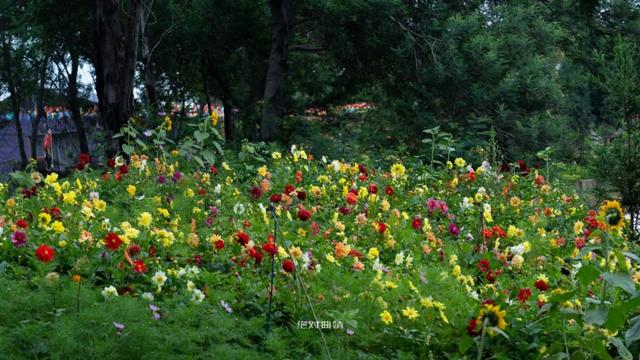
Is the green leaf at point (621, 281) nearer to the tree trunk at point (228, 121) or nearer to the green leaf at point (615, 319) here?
the green leaf at point (615, 319)

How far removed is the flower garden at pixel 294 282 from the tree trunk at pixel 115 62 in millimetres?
3918

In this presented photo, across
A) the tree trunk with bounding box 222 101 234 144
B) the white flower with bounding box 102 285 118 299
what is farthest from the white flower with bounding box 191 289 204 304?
the tree trunk with bounding box 222 101 234 144

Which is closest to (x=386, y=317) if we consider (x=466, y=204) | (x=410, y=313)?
(x=410, y=313)

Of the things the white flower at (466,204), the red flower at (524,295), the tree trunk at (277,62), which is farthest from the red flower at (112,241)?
the tree trunk at (277,62)

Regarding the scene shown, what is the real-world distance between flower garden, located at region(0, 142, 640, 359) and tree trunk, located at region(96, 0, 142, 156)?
392 cm

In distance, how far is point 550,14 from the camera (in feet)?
44.0

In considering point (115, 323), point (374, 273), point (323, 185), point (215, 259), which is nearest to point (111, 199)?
point (323, 185)

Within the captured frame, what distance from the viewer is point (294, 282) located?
374 cm

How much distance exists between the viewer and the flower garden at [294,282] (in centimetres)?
312

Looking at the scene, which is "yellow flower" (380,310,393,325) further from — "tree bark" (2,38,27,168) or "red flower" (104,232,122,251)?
"tree bark" (2,38,27,168)

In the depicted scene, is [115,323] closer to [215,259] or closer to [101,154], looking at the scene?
[215,259]

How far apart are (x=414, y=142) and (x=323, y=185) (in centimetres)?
522

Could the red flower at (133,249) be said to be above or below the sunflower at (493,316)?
above

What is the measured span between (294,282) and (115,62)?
22.6 ft
